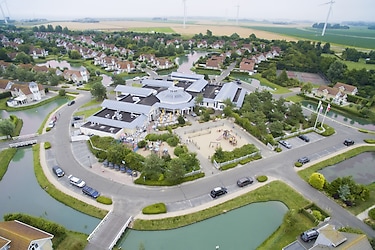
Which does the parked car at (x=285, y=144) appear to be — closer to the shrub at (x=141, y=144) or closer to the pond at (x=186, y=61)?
the shrub at (x=141, y=144)

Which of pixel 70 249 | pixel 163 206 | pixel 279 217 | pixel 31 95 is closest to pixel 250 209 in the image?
pixel 279 217

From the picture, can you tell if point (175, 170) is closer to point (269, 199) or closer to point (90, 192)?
point (90, 192)

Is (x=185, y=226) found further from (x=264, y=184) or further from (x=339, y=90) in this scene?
(x=339, y=90)

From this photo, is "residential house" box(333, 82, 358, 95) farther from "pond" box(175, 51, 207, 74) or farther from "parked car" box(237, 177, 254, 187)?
"parked car" box(237, 177, 254, 187)

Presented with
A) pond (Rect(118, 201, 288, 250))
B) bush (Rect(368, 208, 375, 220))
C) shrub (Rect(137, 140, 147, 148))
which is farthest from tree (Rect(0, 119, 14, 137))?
bush (Rect(368, 208, 375, 220))

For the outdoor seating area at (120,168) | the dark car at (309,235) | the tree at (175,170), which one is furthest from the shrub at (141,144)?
the dark car at (309,235)

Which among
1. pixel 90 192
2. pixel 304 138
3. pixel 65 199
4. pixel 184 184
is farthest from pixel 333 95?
pixel 65 199
